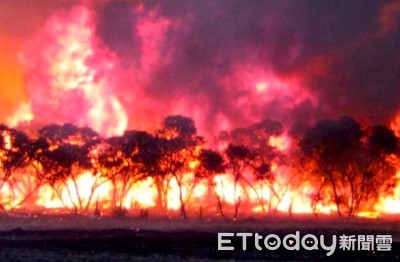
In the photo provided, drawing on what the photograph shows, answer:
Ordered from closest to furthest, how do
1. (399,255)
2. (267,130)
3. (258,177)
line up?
(399,255)
(258,177)
(267,130)

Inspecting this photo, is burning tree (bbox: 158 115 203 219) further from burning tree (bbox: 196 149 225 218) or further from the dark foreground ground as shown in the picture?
the dark foreground ground

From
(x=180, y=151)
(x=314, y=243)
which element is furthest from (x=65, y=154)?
(x=314, y=243)

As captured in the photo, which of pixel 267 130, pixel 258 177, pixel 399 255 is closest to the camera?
pixel 399 255

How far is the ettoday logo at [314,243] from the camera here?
66.6 m

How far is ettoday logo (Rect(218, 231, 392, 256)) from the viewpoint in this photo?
218 ft

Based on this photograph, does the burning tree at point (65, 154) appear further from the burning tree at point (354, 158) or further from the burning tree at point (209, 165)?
the burning tree at point (354, 158)

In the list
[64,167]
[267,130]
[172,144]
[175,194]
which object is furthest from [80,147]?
[267,130]

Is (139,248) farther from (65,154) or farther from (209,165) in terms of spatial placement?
(65,154)

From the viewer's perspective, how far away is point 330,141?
126 metres

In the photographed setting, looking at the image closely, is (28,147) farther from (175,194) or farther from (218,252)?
(218,252)

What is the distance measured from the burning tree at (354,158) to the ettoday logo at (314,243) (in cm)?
5157

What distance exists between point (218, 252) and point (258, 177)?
61.3 metres

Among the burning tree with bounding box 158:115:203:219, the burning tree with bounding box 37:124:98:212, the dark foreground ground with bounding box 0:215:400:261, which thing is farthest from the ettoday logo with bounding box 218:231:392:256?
the burning tree with bounding box 37:124:98:212

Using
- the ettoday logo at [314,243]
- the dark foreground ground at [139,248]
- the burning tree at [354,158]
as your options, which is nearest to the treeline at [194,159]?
the burning tree at [354,158]
